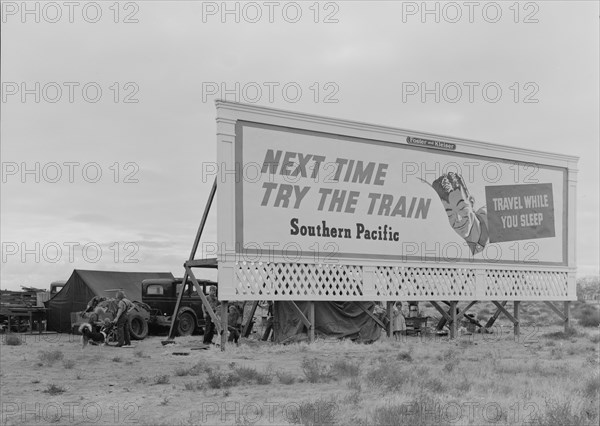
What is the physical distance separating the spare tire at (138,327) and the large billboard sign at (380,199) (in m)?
4.91

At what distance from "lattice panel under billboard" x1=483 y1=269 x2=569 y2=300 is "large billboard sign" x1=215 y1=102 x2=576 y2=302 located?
0.25 metres

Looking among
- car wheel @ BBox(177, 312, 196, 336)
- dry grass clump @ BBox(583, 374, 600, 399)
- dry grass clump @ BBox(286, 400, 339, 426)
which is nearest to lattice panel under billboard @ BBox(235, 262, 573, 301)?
car wheel @ BBox(177, 312, 196, 336)

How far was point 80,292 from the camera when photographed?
75.5 ft

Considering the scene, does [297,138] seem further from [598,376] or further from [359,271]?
[598,376]

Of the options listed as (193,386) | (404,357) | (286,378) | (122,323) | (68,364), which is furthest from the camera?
(122,323)

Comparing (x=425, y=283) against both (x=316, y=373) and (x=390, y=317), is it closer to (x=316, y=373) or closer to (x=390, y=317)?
(x=390, y=317)

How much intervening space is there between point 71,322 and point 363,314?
9139 mm

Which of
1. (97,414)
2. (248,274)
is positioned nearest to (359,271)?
(248,274)

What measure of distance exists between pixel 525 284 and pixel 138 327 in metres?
11.9

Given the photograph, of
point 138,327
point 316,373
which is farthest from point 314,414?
point 138,327

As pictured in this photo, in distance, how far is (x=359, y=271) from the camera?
62.3 ft

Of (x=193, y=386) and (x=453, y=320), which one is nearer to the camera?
(x=193, y=386)

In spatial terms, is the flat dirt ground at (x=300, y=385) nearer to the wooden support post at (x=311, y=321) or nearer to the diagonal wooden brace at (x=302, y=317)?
the wooden support post at (x=311, y=321)

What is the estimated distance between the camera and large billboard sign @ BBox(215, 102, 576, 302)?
1705 cm
